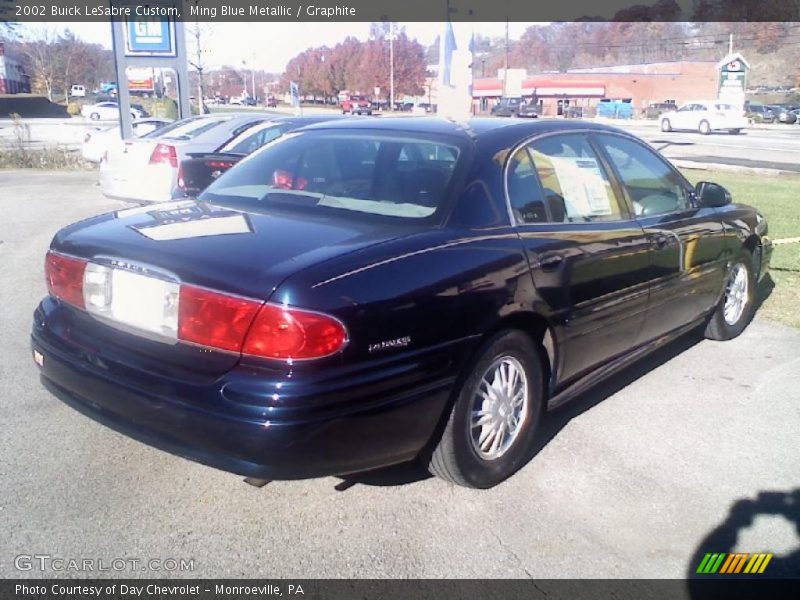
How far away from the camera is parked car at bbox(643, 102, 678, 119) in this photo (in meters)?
70.2

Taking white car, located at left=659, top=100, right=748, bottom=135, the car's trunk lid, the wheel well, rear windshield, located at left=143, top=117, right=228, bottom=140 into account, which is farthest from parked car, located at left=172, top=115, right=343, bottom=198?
white car, located at left=659, top=100, right=748, bottom=135

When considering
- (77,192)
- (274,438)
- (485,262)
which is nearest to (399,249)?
(485,262)

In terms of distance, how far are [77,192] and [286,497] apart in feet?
39.4

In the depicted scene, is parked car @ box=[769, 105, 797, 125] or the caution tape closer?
the caution tape

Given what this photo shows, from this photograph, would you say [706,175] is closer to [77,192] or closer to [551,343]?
[77,192]

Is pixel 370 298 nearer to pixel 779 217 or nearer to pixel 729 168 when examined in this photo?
pixel 779 217

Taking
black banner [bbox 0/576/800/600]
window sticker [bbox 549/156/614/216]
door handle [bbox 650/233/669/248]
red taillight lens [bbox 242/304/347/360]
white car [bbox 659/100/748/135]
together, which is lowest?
black banner [bbox 0/576/800/600]

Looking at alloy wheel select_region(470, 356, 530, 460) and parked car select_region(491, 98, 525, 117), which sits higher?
parked car select_region(491, 98, 525, 117)

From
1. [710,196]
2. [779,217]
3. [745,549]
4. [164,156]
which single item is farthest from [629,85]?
[745,549]

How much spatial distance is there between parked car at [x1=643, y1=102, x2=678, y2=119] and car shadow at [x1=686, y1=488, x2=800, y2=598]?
7006cm

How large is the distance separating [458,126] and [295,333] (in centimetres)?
178

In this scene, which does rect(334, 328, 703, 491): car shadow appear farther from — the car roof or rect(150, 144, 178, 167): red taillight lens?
rect(150, 144, 178, 167): red taillight lens

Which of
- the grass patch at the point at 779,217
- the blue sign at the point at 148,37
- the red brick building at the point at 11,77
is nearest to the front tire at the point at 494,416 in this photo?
the grass patch at the point at 779,217

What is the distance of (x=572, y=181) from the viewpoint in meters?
3.96
